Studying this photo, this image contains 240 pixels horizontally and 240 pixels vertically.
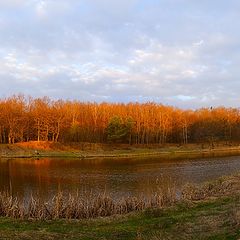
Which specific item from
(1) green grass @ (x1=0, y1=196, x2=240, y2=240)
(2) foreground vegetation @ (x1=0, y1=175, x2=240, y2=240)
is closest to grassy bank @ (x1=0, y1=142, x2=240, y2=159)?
(2) foreground vegetation @ (x1=0, y1=175, x2=240, y2=240)

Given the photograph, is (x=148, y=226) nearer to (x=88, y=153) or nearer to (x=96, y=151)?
(x=88, y=153)

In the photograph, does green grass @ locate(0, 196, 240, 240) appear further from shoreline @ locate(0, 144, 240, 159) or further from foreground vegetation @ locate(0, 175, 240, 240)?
shoreline @ locate(0, 144, 240, 159)

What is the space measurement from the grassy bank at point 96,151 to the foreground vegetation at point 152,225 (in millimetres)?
62577

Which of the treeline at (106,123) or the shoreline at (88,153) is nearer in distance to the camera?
the shoreline at (88,153)

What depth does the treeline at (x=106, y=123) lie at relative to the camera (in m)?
98.0

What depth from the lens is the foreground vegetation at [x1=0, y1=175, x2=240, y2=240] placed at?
14047mm

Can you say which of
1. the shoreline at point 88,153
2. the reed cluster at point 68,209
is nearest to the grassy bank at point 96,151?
the shoreline at point 88,153

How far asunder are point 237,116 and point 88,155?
72038 mm

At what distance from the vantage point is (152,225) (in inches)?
629

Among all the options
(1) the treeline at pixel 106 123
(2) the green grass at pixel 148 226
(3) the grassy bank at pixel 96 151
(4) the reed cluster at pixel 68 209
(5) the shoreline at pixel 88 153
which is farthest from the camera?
(1) the treeline at pixel 106 123

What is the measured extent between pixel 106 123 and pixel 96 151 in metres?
19.7

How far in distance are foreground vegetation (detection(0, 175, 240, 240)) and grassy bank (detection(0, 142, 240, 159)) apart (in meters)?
62.6

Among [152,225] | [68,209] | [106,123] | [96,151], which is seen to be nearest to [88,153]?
[96,151]

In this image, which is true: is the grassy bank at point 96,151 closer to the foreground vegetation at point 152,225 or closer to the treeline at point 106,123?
the treeline at point 106,123
